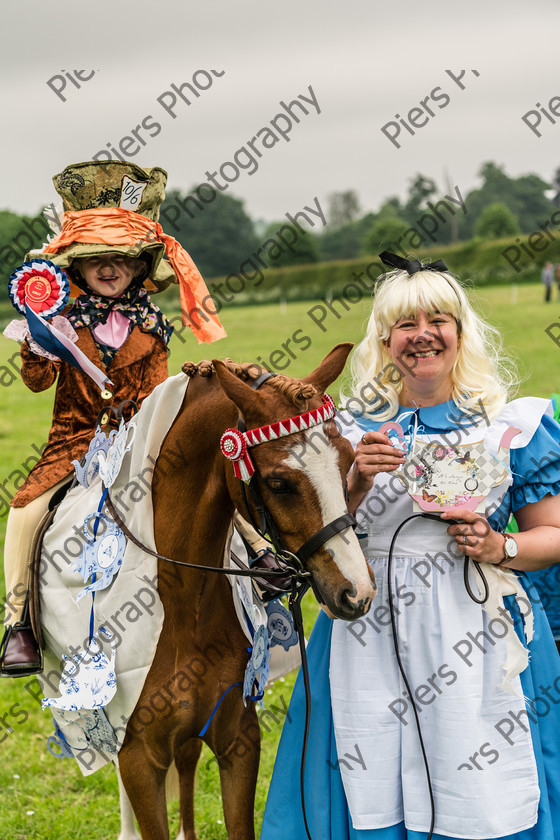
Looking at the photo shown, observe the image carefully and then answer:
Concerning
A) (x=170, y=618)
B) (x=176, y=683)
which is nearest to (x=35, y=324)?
(x=170, y=618)

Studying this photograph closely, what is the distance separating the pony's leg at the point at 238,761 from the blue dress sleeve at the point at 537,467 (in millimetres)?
1292

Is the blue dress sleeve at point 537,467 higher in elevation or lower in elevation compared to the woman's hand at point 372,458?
lower

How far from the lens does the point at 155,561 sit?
274 centimetres

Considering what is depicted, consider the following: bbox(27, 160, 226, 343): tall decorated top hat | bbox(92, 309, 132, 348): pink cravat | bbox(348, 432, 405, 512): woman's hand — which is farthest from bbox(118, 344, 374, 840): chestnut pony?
bbox(27, 160, 226, 343): tall decorated top hat

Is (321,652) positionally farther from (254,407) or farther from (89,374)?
(89,374)

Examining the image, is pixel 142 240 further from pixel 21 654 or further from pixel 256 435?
pixel 21 654

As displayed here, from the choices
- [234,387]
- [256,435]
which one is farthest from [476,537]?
[234,387]

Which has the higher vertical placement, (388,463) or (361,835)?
(388,463)

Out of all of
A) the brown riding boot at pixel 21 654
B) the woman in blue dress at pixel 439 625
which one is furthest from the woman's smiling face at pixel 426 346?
the brown riding boot at pixel 21 654

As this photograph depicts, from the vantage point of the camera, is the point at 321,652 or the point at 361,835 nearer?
the point at 361,835

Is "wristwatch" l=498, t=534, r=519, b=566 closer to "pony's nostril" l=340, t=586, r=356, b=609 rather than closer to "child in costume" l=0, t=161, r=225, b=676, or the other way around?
"pony's nostril" l=340, t=586, r=356, b=609

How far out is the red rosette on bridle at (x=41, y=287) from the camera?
10.0 ft

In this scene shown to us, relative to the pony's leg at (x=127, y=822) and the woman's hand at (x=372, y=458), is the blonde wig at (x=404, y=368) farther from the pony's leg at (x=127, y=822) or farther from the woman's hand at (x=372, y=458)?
the pony's leg at (x=127, y=822)

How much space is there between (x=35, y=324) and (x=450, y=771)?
216 cm
